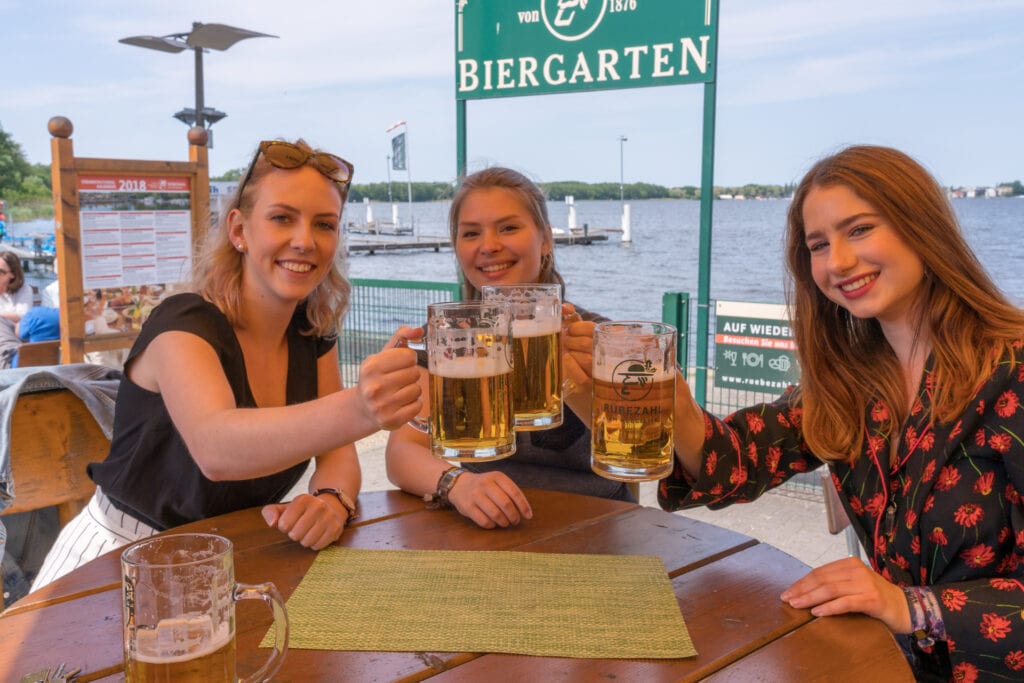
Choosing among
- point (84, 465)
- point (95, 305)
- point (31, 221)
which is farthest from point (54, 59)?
point (84, 465)

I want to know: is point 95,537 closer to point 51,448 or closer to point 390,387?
point 51,448

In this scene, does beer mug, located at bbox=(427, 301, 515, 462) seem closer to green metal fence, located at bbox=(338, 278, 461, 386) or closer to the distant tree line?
green metal fence, located at bbox=(338, 278, 461, 386)

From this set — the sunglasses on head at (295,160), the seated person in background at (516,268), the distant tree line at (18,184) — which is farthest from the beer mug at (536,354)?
the distant tree line at (18,184)

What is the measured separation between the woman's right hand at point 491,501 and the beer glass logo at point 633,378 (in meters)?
0.47

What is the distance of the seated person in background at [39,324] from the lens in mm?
4766

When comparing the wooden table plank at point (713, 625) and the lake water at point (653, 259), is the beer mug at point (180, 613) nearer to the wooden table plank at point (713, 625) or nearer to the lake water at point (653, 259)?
the wooden table plank at point (713, 625)

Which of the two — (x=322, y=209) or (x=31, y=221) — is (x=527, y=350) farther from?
(x=31, y=221)

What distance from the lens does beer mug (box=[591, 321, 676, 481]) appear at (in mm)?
1156

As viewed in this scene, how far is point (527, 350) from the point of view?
1250 mm

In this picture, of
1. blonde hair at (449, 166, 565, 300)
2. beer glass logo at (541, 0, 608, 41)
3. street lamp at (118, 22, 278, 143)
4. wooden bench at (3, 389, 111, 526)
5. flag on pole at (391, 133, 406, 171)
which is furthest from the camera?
street lamp at (118, 22, 278, 143)

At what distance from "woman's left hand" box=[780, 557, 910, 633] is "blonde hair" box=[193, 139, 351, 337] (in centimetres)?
130

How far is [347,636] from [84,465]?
1.40m

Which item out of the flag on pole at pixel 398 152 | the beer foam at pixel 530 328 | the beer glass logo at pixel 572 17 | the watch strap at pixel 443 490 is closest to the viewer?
the beer foam at pixel 530 328

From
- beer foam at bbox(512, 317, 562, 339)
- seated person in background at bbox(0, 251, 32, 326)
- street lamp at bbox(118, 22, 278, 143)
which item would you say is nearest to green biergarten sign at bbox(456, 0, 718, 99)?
beer foam at bbox(512, 317, 562, 339)
